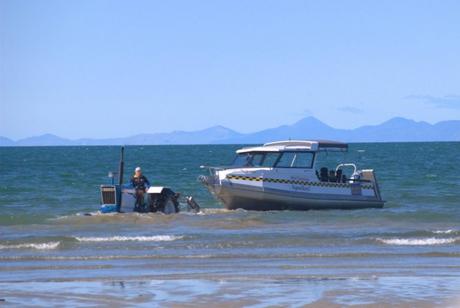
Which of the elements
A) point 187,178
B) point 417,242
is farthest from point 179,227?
point 187,178

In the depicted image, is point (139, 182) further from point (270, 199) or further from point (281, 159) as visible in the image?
point (281, 159)

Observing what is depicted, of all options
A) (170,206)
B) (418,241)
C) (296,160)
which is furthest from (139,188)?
(418,241)

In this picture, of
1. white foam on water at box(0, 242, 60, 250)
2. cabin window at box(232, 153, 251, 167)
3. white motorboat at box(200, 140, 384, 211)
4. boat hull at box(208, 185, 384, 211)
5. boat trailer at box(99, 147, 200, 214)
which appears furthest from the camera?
cabin window at box(232, 153, 251, 167)

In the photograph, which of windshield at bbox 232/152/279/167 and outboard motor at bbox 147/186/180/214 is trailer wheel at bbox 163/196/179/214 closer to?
outboard motor at bbox 147/186/180/214

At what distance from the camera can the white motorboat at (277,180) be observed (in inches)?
1240

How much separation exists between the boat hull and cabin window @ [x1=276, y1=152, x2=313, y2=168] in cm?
83

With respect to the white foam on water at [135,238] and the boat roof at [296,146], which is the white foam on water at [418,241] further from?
the boat roof at [296,146]

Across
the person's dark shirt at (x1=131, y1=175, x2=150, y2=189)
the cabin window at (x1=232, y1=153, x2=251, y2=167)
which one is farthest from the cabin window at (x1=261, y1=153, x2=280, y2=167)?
the person's dark shirt at (x1=131, y1=175, x2=150, y2=189)

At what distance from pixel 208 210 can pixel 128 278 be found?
1644 centimetres

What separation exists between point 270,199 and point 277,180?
0.63 metres

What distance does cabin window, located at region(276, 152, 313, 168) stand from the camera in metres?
31.6

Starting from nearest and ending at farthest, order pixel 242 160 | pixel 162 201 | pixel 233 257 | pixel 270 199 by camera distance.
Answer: pixel 233 257, pixel 162 201, pixel 270 199, pixel 242 160

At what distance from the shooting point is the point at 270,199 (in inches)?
1248

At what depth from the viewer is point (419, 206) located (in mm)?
36219
